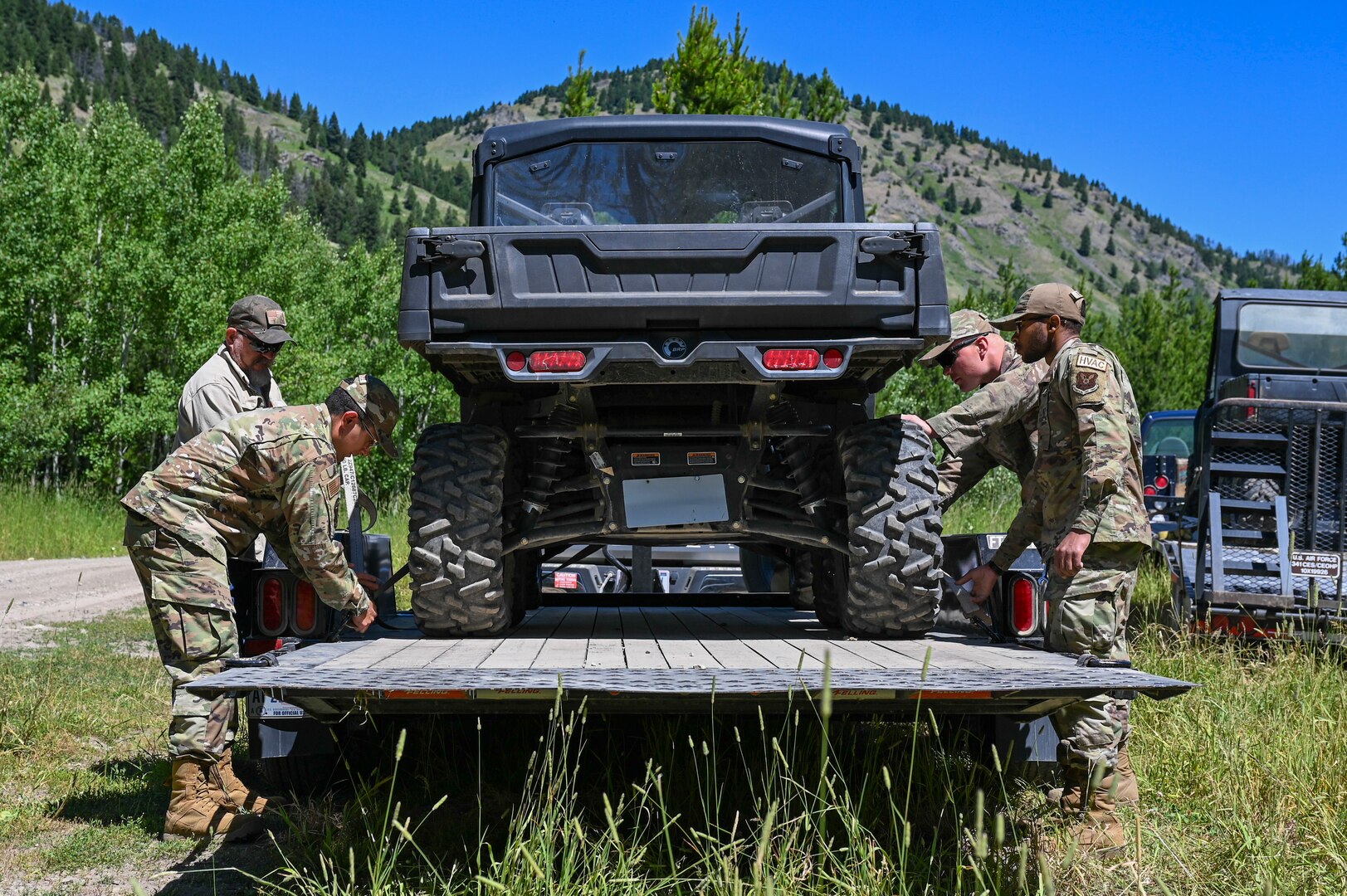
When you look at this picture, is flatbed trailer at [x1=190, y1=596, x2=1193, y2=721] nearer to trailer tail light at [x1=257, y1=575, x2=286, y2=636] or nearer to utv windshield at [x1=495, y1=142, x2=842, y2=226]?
trailer tail light at [x1=257, y1=575, x2=286, y2=636]

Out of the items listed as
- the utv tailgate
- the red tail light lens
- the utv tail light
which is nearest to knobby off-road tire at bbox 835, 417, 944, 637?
the red tail light lens

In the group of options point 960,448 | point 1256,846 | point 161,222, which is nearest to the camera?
point 1256,846

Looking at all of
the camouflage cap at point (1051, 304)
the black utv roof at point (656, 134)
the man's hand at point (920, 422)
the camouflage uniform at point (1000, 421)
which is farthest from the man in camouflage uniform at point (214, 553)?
the camouflage cap at point (1051, 304)

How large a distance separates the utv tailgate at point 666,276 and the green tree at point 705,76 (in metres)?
13.9

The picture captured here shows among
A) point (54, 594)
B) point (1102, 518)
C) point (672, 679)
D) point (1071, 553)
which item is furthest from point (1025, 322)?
point (54, 594)

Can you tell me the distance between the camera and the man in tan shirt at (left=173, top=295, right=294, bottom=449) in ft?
17.6

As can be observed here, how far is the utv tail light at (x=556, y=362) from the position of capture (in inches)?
167

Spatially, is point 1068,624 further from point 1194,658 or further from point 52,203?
point 52,203

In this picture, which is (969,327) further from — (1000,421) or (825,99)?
(825,99)

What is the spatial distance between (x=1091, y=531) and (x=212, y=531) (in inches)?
128

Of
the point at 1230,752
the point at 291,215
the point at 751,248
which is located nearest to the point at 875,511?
the point at 751,248

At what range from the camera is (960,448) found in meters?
5.47

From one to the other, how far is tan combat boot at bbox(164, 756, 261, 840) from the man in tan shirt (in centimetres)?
177

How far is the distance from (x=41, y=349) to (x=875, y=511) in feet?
93.2
